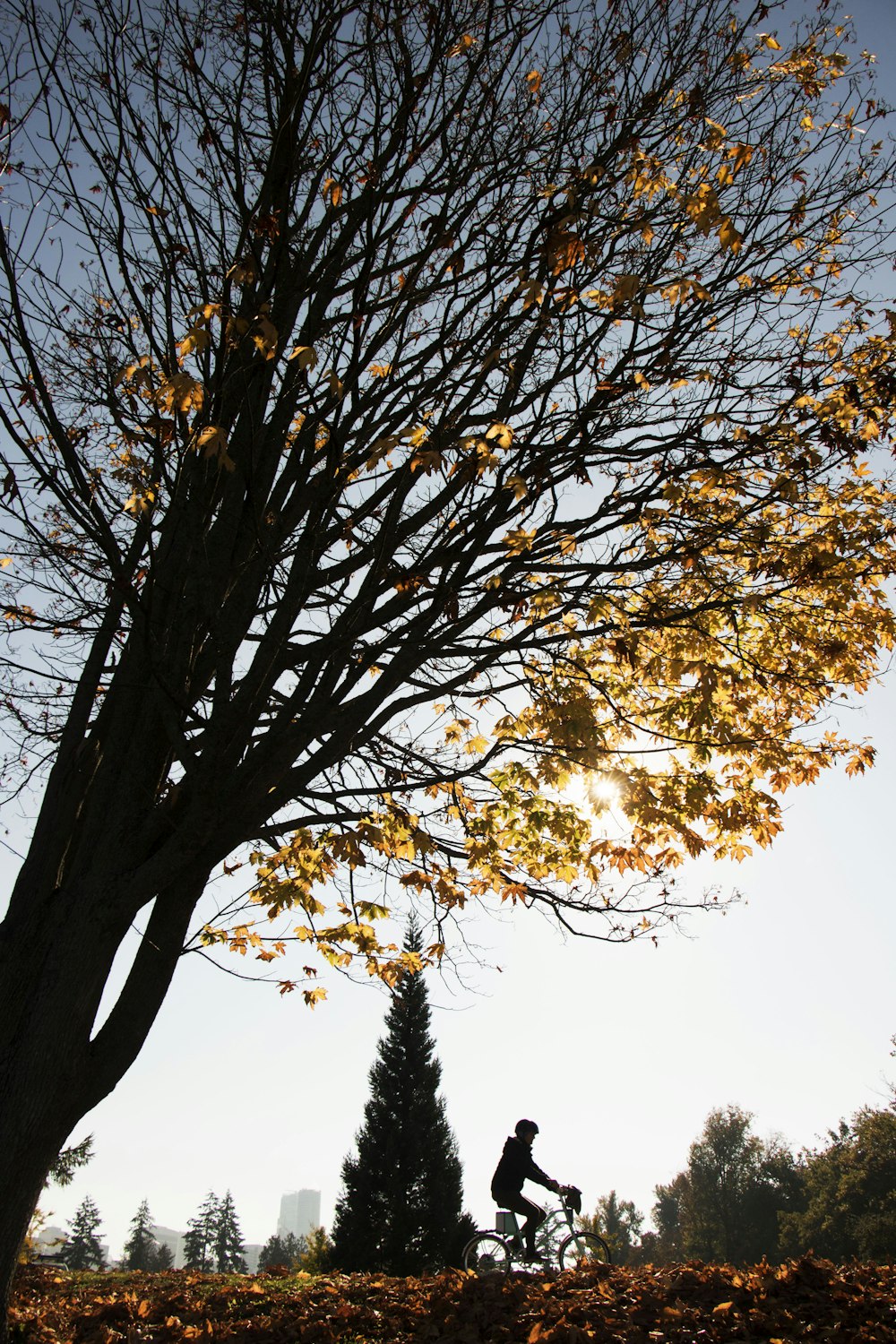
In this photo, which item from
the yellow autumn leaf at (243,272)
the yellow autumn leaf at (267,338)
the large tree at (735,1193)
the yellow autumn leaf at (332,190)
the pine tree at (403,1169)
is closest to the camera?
the yellow autumn leaf at (267,338)

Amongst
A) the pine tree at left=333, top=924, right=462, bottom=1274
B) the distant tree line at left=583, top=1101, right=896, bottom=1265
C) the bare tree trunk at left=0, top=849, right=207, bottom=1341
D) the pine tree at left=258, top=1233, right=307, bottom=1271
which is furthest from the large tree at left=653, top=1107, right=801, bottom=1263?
the bare tree trunk at left=0, top=849, right=207, bottom=1341

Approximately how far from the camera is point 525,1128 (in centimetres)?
817

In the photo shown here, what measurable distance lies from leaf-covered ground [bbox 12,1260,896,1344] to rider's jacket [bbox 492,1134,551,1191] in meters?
1.13

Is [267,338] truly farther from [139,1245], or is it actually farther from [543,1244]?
[139,1245]

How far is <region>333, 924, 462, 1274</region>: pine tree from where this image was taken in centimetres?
2592

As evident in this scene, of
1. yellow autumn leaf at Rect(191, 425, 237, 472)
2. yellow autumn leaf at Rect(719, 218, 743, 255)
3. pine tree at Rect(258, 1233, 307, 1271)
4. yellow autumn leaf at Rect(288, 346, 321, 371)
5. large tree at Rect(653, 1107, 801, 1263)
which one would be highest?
yellow autumn leaf at Rect(719, 218, 743, 255)

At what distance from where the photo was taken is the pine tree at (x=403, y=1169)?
25.9 meters

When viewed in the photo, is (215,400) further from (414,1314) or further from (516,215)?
(414,1314)

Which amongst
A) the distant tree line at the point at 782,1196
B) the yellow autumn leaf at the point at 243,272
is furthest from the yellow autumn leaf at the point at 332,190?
the distant tree line at the point at 782,1196

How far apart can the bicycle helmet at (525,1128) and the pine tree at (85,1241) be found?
241 ft

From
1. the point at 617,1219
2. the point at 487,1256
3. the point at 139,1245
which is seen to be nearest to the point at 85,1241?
the point at 139,1245

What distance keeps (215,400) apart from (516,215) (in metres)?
2.44

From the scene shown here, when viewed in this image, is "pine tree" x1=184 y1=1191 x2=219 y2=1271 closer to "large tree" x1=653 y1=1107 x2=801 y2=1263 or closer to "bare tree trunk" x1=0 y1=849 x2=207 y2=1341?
"large tree" x1=653 y1=1107 x2=801 y2=1263

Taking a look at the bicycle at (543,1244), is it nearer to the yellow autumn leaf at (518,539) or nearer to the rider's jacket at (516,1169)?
the rider's jacket at (516,1169)
